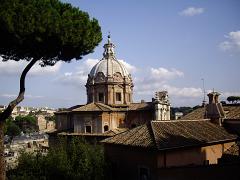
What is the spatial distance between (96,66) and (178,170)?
2124cm

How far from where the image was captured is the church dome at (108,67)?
108 ft

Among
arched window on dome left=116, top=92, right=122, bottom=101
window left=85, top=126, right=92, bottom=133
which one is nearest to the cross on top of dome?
arched window on dome left=116, top=92, right=122, bottom=101

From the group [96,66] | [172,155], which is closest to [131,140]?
[172,155]

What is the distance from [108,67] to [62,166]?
1812cm

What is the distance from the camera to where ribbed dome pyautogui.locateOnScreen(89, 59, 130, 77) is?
1288 inches

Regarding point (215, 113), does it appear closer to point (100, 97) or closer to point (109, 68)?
point (100, 97)

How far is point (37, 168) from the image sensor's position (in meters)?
16.3

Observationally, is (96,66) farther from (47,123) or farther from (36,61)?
(47,123)

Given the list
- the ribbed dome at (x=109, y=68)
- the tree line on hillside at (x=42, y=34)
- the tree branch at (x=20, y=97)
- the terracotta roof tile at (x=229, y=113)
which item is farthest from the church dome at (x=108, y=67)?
the tree branch at (x=20, y=97)

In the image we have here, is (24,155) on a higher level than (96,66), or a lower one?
lower

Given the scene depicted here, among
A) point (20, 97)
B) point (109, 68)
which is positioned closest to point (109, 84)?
point (109, 68)

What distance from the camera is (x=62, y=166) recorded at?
15875mm

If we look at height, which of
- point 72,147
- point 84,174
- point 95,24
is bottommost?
point 84,174

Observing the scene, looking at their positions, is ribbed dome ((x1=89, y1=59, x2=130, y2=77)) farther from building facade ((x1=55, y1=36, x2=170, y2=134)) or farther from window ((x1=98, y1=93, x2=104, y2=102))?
window ((x1=98, y1=93, x2=104, y2=102))
